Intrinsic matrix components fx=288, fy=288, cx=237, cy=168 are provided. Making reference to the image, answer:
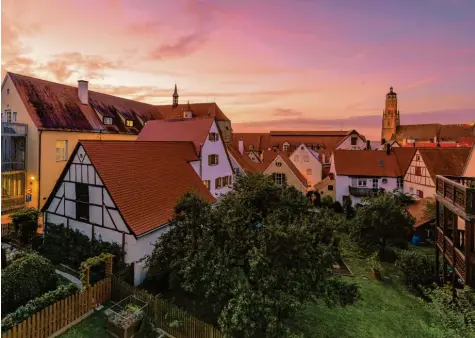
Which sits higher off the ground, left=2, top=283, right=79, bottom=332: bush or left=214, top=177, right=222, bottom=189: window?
left=214, top=177, right=222, bottom=189: window

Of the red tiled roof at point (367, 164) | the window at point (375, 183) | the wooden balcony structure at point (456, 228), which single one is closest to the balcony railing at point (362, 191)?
the window at point (375, 183)

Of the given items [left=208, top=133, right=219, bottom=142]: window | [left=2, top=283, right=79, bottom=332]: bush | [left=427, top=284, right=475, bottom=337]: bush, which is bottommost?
[left=427, top=284, right=475, bottom=337]: bush

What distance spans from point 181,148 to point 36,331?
16.1 metres

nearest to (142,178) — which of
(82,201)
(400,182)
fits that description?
(82,201)

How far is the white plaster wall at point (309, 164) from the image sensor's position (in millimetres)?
46531

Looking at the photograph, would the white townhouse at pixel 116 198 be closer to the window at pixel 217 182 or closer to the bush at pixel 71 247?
the bush at pixel 71 247

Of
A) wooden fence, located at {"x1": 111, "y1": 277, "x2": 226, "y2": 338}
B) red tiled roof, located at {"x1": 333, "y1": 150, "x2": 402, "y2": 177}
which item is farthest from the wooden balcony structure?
red tiled roof, located at {"x1": 333, "y1": 150, "x2": 402, "y2": 177}

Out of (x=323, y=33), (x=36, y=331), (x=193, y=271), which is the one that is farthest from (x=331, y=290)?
(x=323, y=33)

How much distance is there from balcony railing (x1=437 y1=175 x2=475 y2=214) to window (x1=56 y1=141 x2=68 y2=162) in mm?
28822

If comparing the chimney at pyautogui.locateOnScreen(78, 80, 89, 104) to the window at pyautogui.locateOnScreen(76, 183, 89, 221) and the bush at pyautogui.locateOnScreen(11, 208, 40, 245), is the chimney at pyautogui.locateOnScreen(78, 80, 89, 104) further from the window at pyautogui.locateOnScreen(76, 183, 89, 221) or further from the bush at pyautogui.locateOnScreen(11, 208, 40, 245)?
the window at pyautogui.locateOnScreen(76, 183, 89, 221)

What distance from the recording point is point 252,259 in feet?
31.4

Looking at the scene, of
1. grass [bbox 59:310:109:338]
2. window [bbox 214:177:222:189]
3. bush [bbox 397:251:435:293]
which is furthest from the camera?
window [bbox 214:177:222:189]

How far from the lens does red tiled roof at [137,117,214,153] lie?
85.3 feet

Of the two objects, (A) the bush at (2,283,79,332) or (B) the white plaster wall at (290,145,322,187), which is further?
(B) the white plaster wall at (290,145,322,187)
